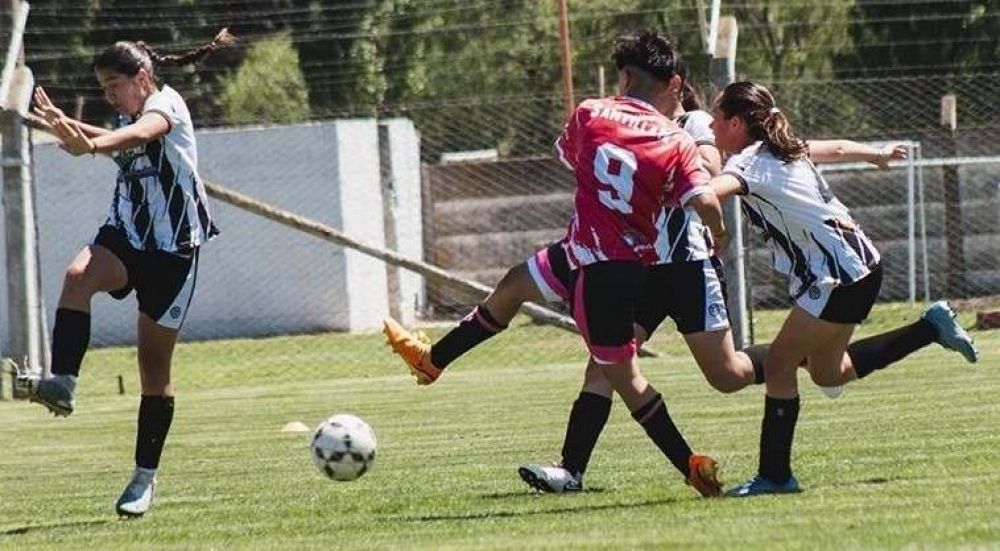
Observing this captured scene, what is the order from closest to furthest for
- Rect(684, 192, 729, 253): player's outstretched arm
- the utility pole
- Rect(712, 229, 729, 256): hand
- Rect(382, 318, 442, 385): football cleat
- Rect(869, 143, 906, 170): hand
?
Rect(684, 192, 729, 253): player's outstretched arm → Rect(712, 229, 729, 256): hand → Rect(869, 143, 906, 170): hand → Rect(382, 318, 442, 385): football cleat → the utility pole

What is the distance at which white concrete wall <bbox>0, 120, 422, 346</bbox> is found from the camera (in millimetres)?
24219

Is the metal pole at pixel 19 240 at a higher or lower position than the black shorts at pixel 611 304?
lower

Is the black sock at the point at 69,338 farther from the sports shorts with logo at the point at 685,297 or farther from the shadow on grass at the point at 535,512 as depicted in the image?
the sports shorts with logo at the point at 685,297

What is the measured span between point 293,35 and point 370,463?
18.9 metres

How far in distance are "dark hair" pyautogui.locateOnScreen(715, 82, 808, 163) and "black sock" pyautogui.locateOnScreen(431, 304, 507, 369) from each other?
1.47 metres

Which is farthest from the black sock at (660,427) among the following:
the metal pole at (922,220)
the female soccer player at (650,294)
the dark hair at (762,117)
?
the metal pole at (922,220)

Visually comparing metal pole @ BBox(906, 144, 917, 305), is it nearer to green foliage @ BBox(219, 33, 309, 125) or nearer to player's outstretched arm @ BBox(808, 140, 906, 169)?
green foliage @ BBox(219, 33, 309, 125)

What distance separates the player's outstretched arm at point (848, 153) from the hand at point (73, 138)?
9.22 ft

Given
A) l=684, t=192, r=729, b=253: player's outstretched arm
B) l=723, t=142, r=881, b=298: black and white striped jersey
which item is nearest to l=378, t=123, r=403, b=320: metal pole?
Result: l=723, t=142, r=881, b=298: black and white striped jersey

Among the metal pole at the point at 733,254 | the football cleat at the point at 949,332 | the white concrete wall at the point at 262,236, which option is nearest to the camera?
the football cleat at the point at 949,332

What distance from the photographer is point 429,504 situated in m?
8.35

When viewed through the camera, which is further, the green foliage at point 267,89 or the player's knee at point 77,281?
the green foliage at point 267,89

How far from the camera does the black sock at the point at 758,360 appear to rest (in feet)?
28.7

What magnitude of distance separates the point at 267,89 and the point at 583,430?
66.7 ft
